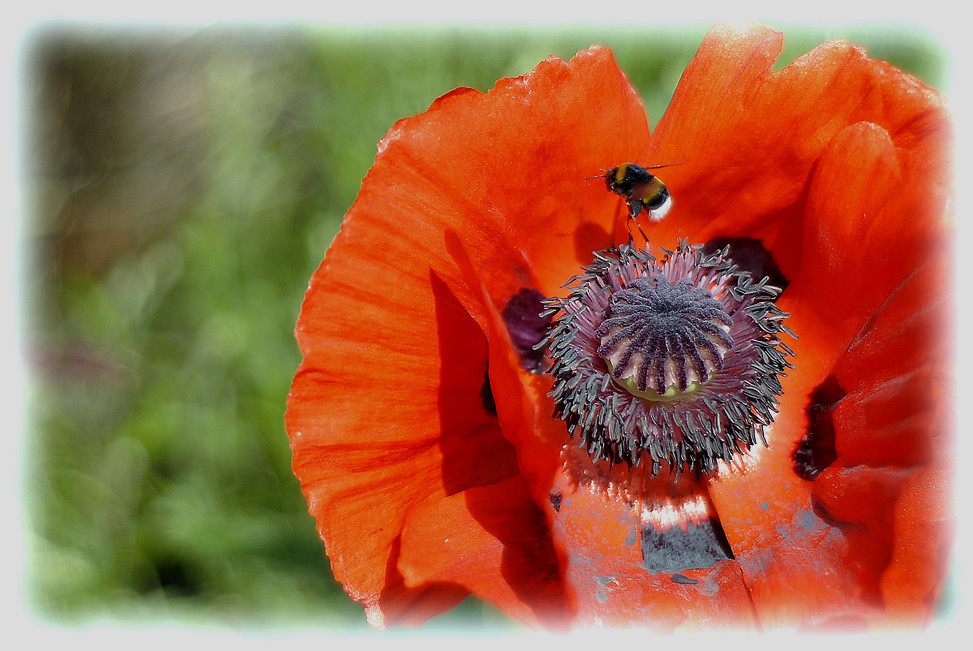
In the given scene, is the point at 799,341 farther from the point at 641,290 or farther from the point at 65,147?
the point at 65,147

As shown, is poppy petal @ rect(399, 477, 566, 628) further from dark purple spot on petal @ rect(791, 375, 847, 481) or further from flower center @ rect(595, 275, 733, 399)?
dark purple spot on petal @ rect(791, 375, 847, 481)

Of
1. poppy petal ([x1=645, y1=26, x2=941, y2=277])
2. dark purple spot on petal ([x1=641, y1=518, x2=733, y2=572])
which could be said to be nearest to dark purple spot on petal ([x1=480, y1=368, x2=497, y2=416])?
dark purple spot on petal ([x1=641, y1=518, x2=733, y2=572])

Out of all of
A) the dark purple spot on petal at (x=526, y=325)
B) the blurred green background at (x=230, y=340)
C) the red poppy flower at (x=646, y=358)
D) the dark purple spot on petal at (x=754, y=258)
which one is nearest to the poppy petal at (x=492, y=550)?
the red poppy flower at (x=646, y=358)

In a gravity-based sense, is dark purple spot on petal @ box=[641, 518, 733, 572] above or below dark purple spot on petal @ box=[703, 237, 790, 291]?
below

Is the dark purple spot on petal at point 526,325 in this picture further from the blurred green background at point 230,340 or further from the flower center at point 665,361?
the blurred green background at point 230,340

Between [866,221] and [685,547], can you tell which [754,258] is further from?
[685,547]
